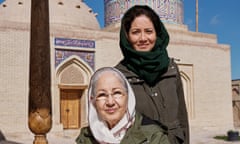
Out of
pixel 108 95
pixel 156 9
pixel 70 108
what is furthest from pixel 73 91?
pixel 108 95

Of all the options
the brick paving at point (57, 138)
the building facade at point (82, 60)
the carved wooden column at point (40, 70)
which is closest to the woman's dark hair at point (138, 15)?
the carved wooden column at point (40, 70)

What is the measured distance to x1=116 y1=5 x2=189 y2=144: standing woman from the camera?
1.61 m

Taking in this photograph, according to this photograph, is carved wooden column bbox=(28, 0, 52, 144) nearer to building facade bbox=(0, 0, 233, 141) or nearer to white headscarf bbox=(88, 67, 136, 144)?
white headscarf bbox=(88, 67, 136, 144)

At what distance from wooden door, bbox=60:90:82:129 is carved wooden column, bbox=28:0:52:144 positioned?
7.88 meters

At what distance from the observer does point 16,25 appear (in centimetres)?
1184

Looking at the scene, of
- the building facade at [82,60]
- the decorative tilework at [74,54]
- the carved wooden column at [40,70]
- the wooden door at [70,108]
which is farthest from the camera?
the wooden door at [70,108]

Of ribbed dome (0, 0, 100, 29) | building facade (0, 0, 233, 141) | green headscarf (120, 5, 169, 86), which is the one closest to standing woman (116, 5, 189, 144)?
green headscarf (120, 5, 169, 86)

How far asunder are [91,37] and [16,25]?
8.36 feet

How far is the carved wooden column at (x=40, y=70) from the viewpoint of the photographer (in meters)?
4.85

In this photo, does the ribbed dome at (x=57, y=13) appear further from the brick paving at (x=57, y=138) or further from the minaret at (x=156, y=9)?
the brick paving at (x=57, y=138)

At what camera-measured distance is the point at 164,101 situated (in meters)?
1.64

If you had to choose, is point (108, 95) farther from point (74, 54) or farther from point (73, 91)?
point (73, 91)

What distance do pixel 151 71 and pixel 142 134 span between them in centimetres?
39

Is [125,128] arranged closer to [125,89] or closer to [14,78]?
[125,89]
